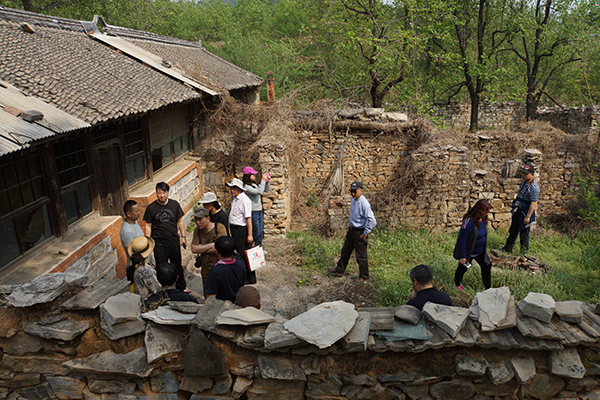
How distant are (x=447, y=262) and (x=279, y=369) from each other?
5101 mm

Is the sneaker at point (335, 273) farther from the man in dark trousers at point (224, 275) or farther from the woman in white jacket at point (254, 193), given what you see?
the man in dark trousers at point (224, 275)

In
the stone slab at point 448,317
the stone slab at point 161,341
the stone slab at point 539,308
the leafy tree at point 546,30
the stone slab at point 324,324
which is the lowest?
the stone slab at point 161,341

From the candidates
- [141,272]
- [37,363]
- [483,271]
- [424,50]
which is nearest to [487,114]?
[424,50]

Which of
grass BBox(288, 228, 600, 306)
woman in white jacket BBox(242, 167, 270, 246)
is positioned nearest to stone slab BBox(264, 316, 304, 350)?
grass BBox(288, 228, 600, 306)

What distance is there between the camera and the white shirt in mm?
6488

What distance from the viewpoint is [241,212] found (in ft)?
21.4

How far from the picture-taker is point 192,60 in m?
14.5

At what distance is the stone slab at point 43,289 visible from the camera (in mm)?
3584

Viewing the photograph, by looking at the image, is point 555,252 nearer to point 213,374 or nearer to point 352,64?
point 213,374

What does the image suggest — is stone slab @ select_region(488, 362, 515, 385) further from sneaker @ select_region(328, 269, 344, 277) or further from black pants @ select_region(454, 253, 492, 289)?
sneaker @ select_region(328, 269, 344, 277)

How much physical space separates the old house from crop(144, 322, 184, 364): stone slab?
7.33ft

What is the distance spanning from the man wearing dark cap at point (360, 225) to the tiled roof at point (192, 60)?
22.5ft

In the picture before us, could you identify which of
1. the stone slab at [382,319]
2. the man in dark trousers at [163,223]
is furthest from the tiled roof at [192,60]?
the stone slab at [382,319]

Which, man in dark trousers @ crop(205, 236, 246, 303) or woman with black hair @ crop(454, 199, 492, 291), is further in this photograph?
woman with black hair @ crop(454, 199, 492, 291)
